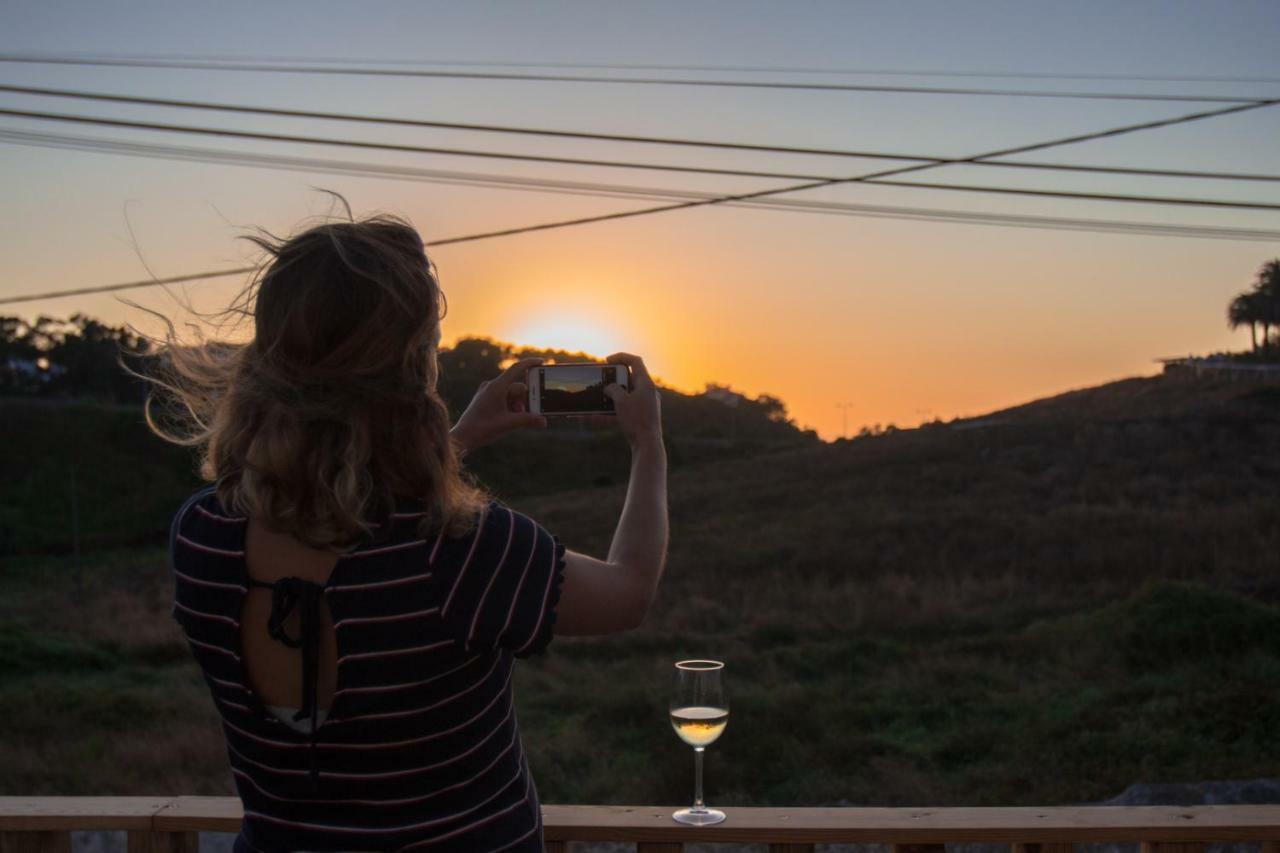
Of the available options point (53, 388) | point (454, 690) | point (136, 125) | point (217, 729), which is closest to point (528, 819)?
point (454, 690)

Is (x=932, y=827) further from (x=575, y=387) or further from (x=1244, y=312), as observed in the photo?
(x=1244, y=312)

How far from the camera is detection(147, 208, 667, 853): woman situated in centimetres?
120

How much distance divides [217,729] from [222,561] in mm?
10695

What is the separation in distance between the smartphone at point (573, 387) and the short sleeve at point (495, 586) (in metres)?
0.44

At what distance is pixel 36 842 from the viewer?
2014 millimetres

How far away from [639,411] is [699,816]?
0.77 m

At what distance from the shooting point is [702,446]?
45906 mm

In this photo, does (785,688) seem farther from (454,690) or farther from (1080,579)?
(454,690)

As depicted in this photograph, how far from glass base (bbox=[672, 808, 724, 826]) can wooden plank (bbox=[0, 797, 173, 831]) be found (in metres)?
0.90

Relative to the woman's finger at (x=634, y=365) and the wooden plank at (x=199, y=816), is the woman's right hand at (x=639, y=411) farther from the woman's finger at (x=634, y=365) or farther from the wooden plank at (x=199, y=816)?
the wooden plank at (x=199, y=816)

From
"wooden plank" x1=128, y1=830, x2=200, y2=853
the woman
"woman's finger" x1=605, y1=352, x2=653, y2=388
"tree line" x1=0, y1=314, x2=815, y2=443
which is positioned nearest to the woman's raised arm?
the woman

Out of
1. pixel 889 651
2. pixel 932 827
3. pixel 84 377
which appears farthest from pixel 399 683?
pixel 84 377

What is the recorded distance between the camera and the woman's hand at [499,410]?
5.67 ft

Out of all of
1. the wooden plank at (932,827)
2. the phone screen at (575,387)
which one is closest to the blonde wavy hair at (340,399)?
the phone screen at (575,387)
